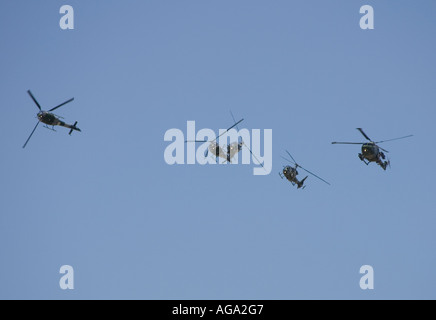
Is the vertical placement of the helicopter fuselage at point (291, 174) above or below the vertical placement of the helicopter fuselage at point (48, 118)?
Answer: below

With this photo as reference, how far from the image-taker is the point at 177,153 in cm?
6122

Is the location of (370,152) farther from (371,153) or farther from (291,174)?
(291,174)

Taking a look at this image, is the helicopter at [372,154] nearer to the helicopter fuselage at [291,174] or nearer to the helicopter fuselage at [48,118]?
the helicopter fuselage at [291,174]

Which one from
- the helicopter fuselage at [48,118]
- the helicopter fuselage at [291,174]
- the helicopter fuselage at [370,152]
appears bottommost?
the helicopter fuselage at [291,174]

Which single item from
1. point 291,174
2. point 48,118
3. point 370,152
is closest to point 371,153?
point 370,152

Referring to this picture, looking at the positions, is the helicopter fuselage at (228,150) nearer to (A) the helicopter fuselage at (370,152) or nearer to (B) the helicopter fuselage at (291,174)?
(B) the helicopter fuselage at (291,174)

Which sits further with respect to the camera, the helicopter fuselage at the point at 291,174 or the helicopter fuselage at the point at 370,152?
the helicopter fuselage at the point at 291,174

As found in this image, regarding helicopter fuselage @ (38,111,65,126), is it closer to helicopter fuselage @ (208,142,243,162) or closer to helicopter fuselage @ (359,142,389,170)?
helicopter fuselage @ (208,142,243,162)

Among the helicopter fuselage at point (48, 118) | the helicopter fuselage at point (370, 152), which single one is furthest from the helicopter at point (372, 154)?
the helicopter fuselage at point (48, 118)

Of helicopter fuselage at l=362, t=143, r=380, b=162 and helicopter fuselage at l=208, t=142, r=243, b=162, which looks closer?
helicopter fuselage at l=362, t=143, r=380, b=162

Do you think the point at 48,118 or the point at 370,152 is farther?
the point at 48,118

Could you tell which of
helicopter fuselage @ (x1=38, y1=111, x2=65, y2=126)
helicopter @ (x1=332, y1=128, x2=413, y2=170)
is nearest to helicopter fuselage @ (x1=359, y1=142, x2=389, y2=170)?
helicopter @ (x1=332, y1=128, x2=413, y2=170)
